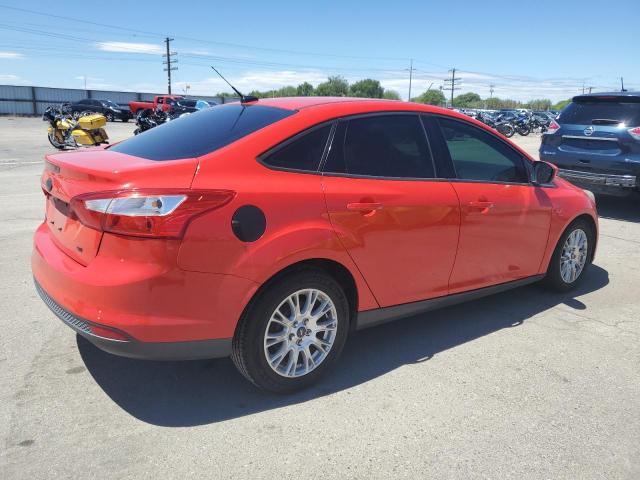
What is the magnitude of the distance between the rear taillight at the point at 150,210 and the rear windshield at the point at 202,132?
1.30 feet

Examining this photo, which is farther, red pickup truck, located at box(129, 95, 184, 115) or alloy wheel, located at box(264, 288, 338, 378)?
red pickup truck, located at box(129, 95, 184, 115)

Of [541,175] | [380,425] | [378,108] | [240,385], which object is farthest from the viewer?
[541,175]

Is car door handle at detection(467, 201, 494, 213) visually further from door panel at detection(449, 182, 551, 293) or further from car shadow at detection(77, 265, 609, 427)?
car shadow at detection(77, 265, 609, 427)

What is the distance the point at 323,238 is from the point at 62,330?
84.6 inches

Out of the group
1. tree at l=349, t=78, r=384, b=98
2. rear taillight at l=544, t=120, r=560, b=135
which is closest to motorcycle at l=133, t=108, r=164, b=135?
rear taillight at l=544, t=120, r=560, b=135

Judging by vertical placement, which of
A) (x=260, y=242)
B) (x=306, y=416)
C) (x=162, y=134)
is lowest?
(x=306, y=416)

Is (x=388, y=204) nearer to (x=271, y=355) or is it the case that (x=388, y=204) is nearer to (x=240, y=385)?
(x=271, y=355)

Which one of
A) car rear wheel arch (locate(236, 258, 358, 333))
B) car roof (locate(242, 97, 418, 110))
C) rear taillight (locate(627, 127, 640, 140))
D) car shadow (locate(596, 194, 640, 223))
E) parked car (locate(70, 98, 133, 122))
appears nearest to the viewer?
car rear wheel arch (locate(236, 258, 358, 333))

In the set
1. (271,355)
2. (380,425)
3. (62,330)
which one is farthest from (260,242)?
(62,330)

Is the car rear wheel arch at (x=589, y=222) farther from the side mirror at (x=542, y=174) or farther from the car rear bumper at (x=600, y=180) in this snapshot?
the car rear bumper at (x=600, y=180)

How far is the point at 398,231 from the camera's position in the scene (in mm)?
Answer: 3416

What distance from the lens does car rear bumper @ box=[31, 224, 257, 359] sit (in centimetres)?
259

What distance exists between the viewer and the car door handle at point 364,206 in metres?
3.18

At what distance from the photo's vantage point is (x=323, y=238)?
3.04 meters
